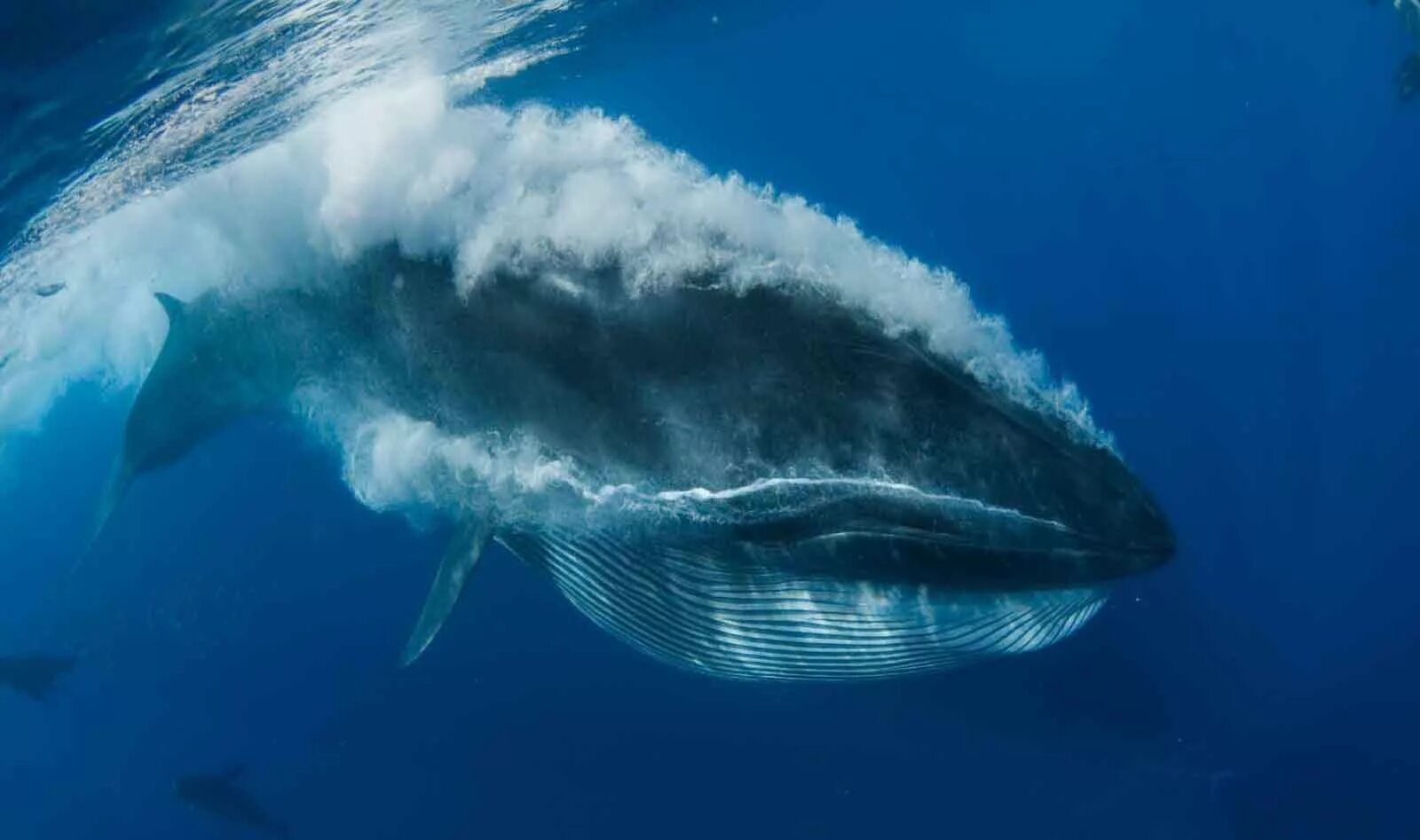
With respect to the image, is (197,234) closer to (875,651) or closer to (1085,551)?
(875,651)

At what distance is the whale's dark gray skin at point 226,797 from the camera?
17.2 meters

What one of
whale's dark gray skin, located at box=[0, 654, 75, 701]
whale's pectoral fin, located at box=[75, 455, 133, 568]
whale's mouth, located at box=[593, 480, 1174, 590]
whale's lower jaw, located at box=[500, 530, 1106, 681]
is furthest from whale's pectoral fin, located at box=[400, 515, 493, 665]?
whale's dark gray skin, located at box=[0, 654, 75, 701]

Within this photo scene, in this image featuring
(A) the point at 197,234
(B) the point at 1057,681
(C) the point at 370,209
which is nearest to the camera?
(C) the point at 370,209

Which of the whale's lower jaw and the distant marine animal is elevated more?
the whale's lower jaw

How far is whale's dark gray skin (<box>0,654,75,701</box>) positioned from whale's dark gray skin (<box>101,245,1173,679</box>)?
66.5 ft

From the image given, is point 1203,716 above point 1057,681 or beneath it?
beneath

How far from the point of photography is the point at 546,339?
6.03m

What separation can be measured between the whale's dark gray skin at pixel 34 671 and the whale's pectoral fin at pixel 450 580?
20003mm

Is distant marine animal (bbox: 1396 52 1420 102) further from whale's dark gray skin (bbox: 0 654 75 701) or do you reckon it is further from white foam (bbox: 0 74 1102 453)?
whale's dark gray skin (bbox: 0 654 75 701)

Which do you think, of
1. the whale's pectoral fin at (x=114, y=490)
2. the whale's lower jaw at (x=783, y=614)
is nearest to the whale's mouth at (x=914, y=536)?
the whale's lower jaw at (x=783, y=614)

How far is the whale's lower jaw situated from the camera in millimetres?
5156

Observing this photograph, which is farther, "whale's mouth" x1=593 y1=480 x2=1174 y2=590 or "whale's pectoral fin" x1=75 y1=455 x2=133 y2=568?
"whale's pectoral fin" x1=75 y1=455 x2=133 y2=568

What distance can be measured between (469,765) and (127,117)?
37.1 ft

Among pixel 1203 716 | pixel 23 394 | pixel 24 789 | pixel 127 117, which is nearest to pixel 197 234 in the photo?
pixel 127 117
